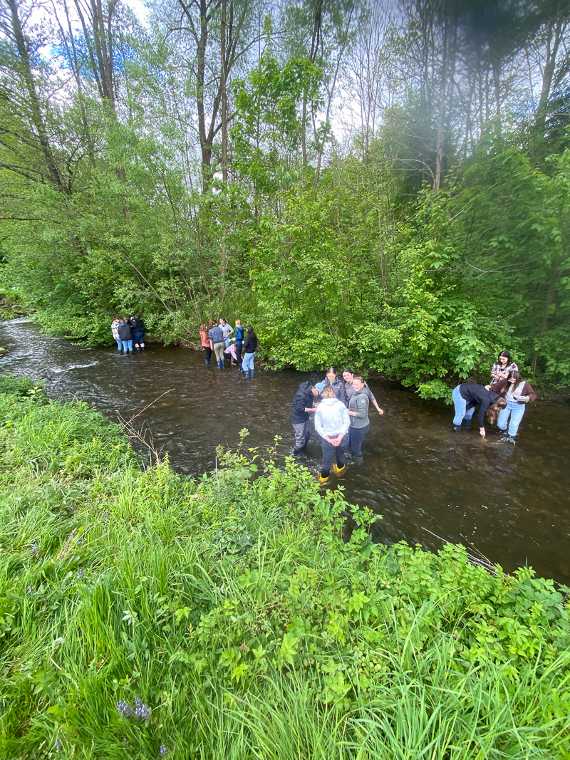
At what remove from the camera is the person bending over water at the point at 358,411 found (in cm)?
545

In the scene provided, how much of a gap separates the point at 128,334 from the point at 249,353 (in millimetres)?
6712

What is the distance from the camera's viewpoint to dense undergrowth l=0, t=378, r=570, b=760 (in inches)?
58.9

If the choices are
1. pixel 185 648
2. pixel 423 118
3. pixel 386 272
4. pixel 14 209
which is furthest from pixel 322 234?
pixel 14 209

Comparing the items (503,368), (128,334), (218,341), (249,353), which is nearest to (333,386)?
(503,368)

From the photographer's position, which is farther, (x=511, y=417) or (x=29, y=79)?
(x=29, y=79)

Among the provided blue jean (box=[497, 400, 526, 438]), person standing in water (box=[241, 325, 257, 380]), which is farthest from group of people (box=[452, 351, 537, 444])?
person standing in water (box=[241, 325, 257, 380])

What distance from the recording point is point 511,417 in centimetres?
642

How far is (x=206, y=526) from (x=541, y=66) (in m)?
15.8

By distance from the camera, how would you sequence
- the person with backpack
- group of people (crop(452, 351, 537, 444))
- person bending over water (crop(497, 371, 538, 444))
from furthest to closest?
the person with backpack → group of people (crop(452, 351, 537, 444)) → person bending over water (crop(497, 371, 538, 444))

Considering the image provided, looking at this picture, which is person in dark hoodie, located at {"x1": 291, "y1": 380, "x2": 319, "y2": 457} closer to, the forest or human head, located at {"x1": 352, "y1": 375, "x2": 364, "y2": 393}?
human head, located at {"x1": 352, "y1": 375, "x2": 364, "y2": 393}

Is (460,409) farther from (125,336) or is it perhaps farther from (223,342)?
(125,336)

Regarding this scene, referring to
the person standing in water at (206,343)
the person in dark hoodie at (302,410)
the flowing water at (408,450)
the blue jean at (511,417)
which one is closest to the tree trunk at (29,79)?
the flowing water at (408,450)

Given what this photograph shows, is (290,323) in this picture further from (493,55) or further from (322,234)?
(493,55)

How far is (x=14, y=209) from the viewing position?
1395cm
